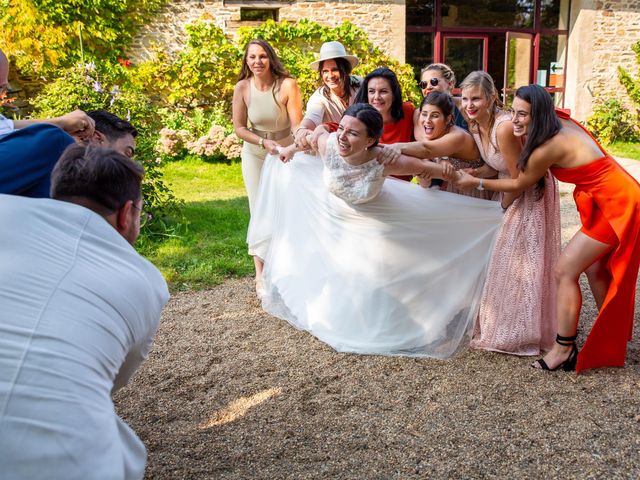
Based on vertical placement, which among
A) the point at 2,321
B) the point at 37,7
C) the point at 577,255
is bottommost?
the point at 577,255

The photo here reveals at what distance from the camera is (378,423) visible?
2906 mm

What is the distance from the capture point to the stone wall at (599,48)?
13383mm

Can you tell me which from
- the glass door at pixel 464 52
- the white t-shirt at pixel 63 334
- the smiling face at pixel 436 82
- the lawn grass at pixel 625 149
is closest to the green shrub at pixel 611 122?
the lawn grass at pixel 625 149

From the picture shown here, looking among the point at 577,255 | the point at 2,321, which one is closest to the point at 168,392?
the point at 2,321

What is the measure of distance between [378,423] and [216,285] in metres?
2.57

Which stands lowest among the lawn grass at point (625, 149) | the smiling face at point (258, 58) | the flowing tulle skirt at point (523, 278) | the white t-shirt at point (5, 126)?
the lawn grass at point (625, 149)

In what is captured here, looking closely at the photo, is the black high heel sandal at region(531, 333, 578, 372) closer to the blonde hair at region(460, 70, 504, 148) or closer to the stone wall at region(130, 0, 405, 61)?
the blonde hair at region(460, 70, 504, 148)

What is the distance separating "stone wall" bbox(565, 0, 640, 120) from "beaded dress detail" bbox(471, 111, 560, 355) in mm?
11575

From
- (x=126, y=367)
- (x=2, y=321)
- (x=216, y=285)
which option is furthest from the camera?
(x=216, y=285)

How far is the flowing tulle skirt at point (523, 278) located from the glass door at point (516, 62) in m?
10.8

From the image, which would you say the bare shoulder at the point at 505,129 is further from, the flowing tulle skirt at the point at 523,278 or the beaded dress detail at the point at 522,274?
the flowing tulle skirt at the point at 523,278

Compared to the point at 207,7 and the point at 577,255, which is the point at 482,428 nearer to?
the point at 577,255

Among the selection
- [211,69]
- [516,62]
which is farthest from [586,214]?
[516,62]

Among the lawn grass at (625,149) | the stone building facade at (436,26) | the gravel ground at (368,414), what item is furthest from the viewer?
the lawn grass at (625,149)
